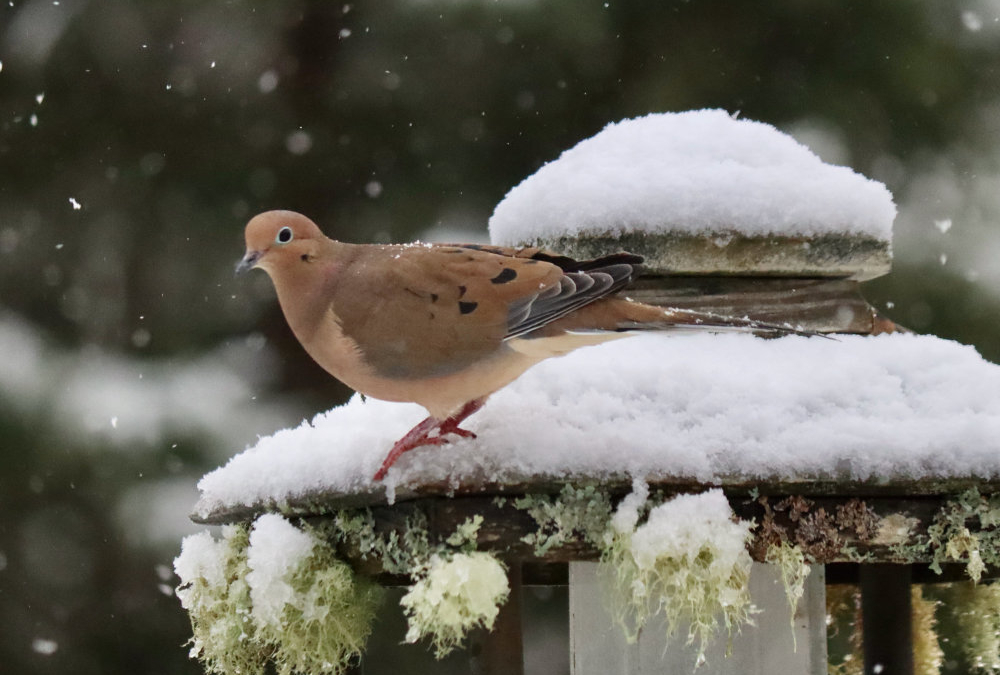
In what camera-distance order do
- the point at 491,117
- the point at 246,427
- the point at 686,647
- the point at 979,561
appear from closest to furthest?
the point at 979,561 < the point at 686,647 < the point at 246,427 < the point at 491,117

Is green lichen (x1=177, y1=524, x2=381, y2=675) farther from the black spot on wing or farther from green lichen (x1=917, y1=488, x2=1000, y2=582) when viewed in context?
green lichen (x1=917, y1=488, x2=1000, y2=582)

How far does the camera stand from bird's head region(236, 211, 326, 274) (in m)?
1.93

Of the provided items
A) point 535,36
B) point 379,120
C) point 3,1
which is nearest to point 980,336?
point 535,36

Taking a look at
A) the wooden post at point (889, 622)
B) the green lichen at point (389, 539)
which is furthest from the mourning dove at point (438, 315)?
the wooden post at point (889, 622)

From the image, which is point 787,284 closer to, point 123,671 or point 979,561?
point 979,561

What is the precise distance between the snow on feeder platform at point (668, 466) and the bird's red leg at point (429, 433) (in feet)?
0.06

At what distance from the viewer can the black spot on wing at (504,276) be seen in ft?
6.40

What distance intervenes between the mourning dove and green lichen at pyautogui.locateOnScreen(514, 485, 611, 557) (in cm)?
18

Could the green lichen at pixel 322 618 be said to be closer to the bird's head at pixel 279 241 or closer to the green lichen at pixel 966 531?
the bird's head at pixel 279 241

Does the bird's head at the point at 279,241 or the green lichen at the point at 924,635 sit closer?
the bird's head at the point at 279,241

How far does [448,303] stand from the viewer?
1.94m

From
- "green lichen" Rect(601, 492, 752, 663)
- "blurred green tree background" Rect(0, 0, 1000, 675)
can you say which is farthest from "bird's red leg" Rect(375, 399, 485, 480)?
"blurred green tree background" Rect(0, 0, 1000, 675)

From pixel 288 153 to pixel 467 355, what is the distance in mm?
3500

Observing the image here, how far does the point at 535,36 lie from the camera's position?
503cm
